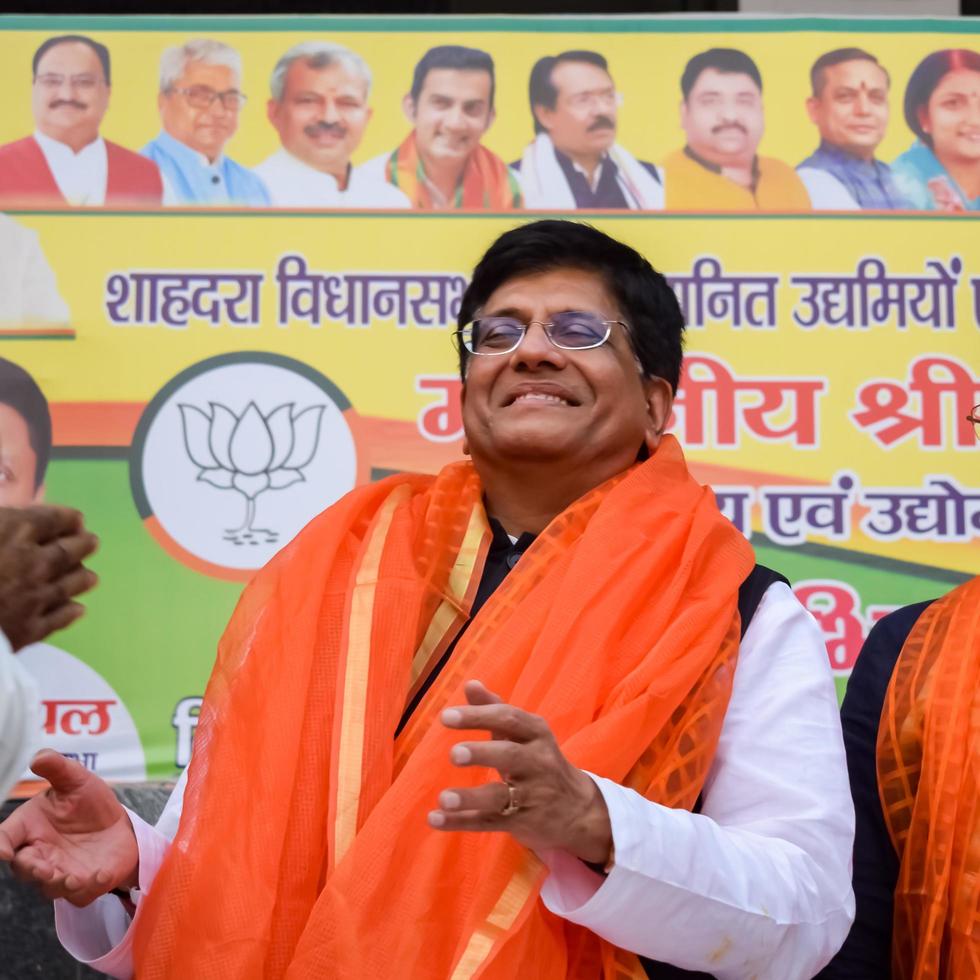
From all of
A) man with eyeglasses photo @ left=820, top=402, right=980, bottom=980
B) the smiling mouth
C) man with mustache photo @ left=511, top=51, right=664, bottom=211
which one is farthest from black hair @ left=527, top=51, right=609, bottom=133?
man with eyeglasses photo @ left=820, top=402, right=980, bottom=980

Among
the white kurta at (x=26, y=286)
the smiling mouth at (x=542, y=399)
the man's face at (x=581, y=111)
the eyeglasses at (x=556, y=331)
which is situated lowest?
the smiling mouth at (x=542, y=399)

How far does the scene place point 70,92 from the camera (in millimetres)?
3094

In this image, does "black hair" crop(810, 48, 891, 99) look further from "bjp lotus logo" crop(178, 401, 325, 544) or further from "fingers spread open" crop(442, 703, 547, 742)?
"fingers spread open" crop(442, 703, 547, 742)

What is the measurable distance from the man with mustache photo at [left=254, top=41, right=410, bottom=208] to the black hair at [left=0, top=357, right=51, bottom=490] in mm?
633

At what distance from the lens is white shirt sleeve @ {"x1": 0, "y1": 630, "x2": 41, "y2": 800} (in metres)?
1.51

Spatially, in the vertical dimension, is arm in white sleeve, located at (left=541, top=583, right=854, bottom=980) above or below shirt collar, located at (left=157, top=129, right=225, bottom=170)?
below

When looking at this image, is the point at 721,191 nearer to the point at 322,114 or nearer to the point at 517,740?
the point at 322,114

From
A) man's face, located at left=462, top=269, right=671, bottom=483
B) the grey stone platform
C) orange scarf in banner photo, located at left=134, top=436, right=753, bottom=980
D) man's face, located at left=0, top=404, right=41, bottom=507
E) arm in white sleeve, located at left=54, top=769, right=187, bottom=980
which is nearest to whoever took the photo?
orange scarf in banner photo, located at left=134, top=436, right=753, bottom=980

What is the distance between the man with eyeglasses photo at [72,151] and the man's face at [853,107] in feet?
4.67

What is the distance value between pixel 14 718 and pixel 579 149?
1.96 meters

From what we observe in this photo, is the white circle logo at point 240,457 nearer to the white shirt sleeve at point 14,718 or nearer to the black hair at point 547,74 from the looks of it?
the black hair at point 547,74

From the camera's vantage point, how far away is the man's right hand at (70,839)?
178 cm

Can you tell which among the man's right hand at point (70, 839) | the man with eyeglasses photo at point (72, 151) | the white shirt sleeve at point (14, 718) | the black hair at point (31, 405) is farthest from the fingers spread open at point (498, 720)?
the man with eyeglasses photo at point (72, 151)

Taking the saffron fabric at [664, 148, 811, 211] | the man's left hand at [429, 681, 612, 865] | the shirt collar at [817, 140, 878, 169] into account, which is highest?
the shirt collar at [817, 140, 878, 169]
